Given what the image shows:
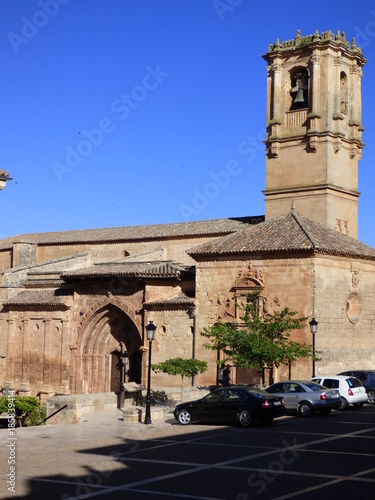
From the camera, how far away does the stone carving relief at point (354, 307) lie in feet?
117

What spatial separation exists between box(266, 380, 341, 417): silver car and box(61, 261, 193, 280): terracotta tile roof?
14809 millimetres

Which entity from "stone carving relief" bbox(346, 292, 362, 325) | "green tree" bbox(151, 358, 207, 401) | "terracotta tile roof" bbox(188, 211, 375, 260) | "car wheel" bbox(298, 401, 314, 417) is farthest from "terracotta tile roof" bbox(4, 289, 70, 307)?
"car wheel" bbox(298, 401, 314, 417)

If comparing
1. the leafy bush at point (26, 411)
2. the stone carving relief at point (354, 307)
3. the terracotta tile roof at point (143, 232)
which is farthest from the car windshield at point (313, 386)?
the terracotta tile roof at point (143, 232)

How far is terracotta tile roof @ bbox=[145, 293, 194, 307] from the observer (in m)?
37.4

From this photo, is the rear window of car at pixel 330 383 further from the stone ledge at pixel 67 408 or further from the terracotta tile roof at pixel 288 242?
the stone ledge at pixel 67 408

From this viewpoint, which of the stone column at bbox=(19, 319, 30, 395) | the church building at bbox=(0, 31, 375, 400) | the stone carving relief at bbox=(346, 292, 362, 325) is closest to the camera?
the church building at bbox=(0, 31, 375, 400)

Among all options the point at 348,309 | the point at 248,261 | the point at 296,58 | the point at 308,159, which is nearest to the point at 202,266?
the point at 248,261

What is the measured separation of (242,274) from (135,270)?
646cm

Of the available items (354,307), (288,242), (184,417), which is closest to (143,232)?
(288,242)

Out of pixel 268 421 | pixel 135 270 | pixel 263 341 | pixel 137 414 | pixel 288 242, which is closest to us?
pixel 268 421

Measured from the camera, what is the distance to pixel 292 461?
15383mm

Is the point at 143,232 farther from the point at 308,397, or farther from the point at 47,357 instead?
the point at 308,397

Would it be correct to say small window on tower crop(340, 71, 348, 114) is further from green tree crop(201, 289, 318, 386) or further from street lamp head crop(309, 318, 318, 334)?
street lamp head crop(309, 318, 318, 334)

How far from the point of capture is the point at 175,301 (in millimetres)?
37781
